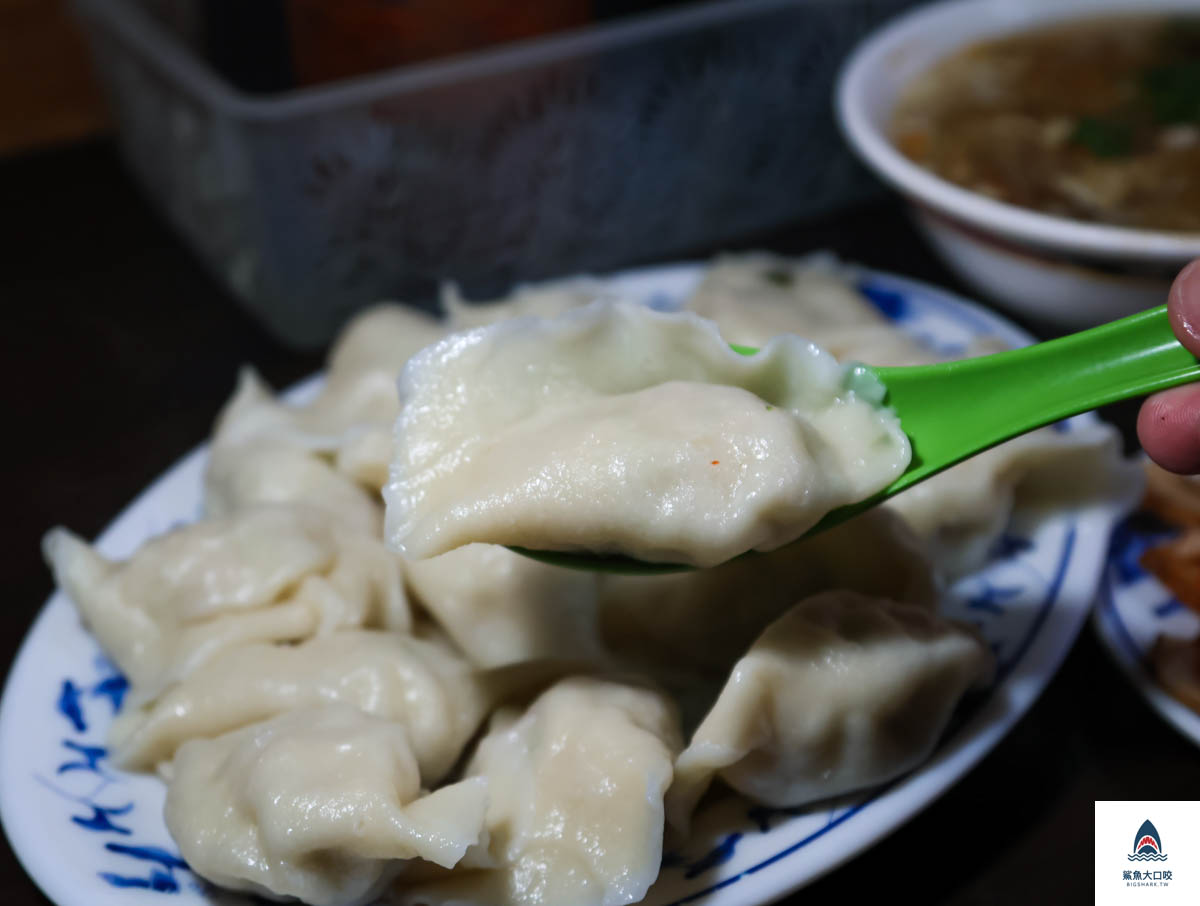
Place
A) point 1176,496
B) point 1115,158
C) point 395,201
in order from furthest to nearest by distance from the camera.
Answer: point 395,201 < point 1115,158 < point 1176,496

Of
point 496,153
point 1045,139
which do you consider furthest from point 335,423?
point 1045,139

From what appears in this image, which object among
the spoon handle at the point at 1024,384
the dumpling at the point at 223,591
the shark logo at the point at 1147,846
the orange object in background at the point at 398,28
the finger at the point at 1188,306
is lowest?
the shark logo at the point at 1147,846

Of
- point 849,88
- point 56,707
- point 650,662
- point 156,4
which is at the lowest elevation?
point 650,662

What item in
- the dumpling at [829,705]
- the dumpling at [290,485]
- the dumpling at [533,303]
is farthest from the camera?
the dumpling at [533,303]

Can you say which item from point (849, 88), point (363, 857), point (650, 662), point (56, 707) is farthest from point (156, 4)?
point (363, 857)

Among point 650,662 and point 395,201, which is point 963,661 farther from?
point 395,201

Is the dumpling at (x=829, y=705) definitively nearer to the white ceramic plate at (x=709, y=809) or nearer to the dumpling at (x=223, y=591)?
the white ceramic plate at (x=709, y=809)

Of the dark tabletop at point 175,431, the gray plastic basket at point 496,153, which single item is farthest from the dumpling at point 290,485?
the gray plastic basket at point 496,153
